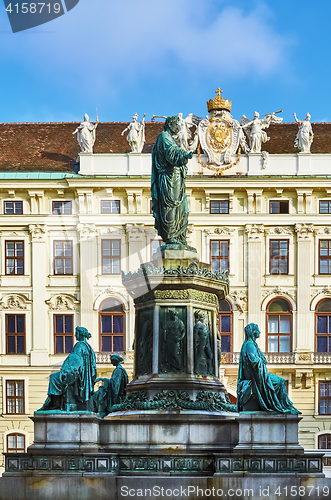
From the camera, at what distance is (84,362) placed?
16.2 metres

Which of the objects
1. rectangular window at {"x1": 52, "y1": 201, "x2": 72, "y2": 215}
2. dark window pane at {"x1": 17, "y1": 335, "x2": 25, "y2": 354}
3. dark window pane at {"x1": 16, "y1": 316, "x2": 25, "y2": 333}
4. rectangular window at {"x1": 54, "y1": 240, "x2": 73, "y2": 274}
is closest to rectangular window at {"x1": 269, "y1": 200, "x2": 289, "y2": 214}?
rectangular window at {"x1": 52, "y1": 201, "x2": 72, "y2": 215}

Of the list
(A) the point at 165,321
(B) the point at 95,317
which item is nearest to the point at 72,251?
(B) the point at 95,317

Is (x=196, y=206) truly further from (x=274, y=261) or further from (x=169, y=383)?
(x=169, y=383)

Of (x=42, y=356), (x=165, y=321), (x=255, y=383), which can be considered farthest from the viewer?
(x=42, y=356)

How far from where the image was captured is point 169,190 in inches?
677

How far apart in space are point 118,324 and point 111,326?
29 cm

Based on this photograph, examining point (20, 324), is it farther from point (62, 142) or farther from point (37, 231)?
point (62, 142)

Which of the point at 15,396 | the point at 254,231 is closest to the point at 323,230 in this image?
the point at 254,231

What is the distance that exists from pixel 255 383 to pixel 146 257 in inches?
1031

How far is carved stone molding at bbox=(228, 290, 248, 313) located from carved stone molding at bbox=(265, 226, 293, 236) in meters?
2.65

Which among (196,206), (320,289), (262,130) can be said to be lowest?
(320,289)

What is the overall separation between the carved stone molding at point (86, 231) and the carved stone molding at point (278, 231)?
6966mm

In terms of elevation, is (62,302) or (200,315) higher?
(200,315)

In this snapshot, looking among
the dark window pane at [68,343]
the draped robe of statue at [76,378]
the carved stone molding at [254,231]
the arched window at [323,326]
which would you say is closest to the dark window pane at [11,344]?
the dark window pane at [68,343]
